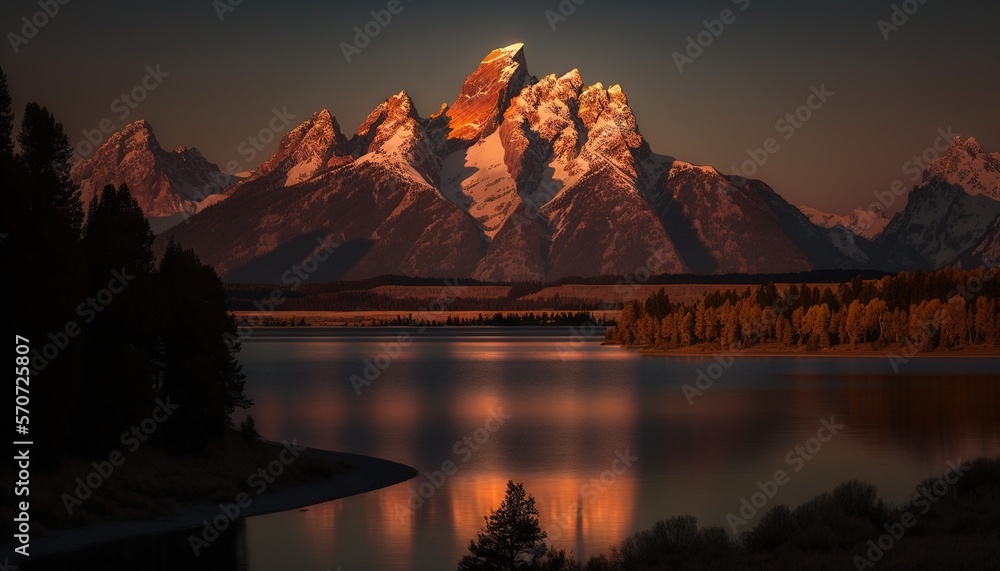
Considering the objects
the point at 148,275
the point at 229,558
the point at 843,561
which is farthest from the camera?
the point at 148,275

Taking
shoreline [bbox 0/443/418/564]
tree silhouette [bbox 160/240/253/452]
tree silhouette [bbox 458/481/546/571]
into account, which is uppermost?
tree silhouette [bbox 160/240/253/452]

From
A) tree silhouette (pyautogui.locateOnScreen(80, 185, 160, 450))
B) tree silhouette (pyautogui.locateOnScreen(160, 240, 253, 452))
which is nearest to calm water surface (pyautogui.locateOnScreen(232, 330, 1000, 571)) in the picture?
tree silhouette (pyautogui.locateOnScreen(80, 185, 160, 450))

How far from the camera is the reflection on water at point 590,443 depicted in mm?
51188

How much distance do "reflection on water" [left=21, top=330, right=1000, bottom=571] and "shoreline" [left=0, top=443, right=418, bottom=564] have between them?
151 cm

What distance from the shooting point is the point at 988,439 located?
85.2 meters

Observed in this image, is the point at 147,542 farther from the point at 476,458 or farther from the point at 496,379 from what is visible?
the point at 496,379

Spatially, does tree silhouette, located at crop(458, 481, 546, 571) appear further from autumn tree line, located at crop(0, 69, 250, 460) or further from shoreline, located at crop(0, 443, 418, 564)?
autumn tree line, located at crop(0, 69, 250, 460)

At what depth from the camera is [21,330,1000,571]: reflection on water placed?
168 feet

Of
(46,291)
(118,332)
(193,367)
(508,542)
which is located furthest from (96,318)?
(508,542)

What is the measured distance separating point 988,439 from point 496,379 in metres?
91.0

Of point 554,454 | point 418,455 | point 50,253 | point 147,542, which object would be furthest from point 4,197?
point 554,454

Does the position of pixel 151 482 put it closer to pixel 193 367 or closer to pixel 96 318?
pixel 96 318

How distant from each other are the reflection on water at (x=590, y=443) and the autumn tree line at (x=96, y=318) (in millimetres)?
8757

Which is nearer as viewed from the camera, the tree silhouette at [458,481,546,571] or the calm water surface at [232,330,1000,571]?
→ the tree silhouette at [458,481,546,571]
